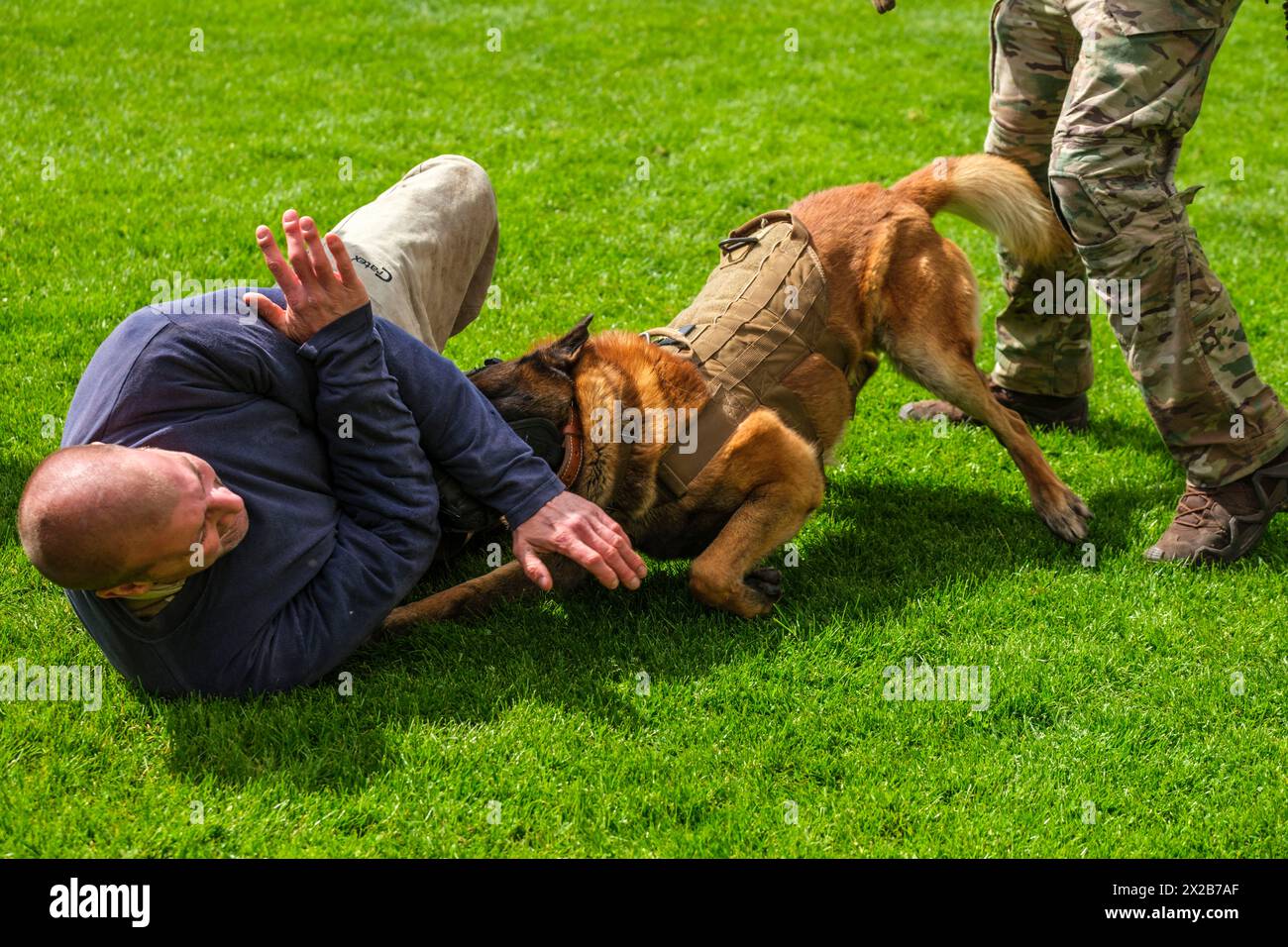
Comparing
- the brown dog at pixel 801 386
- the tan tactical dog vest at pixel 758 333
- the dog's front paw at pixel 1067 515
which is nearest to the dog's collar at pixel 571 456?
the brown dog at pixel 801 386

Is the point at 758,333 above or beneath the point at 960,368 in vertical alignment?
above

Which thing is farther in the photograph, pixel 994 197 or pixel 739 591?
pixel 994 197

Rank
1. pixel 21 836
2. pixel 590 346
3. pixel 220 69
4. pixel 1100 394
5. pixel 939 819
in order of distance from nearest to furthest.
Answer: pixel 21 836
pixel 939 819
pixel 590 346
pixel 1100 394
pixel 220 69

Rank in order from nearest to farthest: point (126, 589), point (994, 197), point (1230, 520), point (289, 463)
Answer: point (126, 589) → point (289, 463) → point (1230, 520) → point (994, 197)

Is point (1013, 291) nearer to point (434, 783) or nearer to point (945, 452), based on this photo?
point (945, 452)

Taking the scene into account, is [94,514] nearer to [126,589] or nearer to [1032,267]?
[126,589]

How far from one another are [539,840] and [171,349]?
1.73 meters

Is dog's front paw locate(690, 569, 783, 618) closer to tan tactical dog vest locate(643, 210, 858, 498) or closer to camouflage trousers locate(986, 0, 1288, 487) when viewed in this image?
tan tactical dog vest locate(643, 210, 858, 498)

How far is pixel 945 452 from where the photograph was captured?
5.64 meters

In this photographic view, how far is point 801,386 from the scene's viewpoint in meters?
4.62

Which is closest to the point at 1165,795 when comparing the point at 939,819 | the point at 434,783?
the point at 939,819

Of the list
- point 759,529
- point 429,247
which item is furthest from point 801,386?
point 429,247

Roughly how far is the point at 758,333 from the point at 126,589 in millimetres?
2476

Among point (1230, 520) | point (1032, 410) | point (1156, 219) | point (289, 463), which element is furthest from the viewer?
point (1032, 410)
